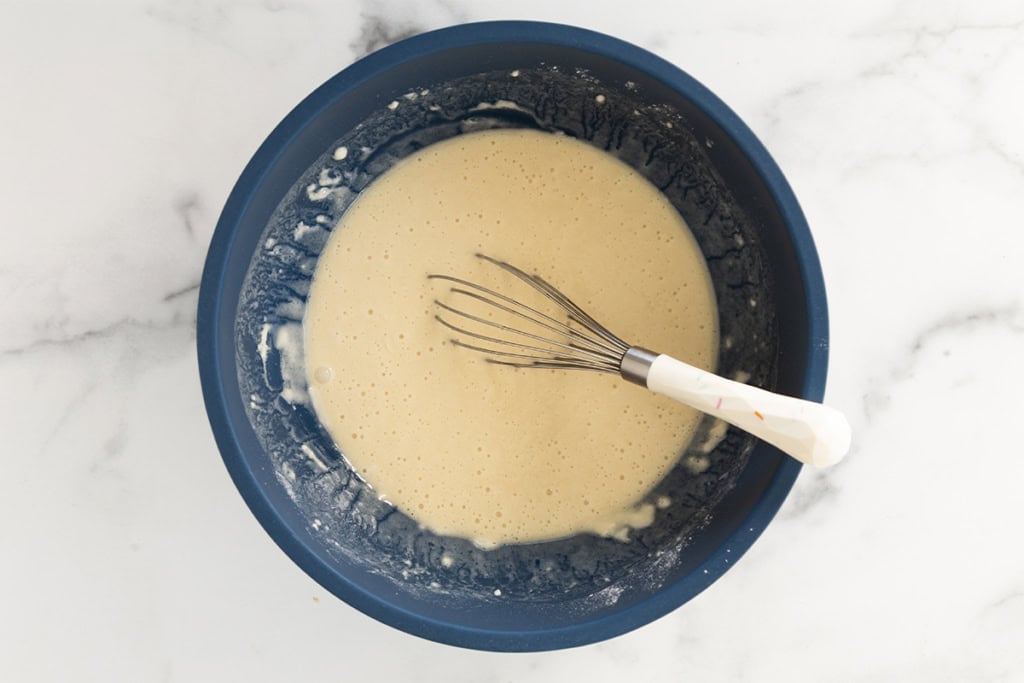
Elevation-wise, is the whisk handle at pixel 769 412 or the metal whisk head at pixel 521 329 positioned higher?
the metal whisk head at pixel 521 329

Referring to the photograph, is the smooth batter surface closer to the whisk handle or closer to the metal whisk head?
the metal whisk head

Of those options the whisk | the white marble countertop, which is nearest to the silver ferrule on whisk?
the whisk

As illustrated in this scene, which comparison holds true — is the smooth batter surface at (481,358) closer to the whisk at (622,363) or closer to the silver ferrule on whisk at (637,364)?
the whisk at (622,363)

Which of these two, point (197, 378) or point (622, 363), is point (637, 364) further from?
point (197, 378)

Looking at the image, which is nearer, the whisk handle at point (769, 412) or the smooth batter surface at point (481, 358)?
the whisk handle at point (769, 412)

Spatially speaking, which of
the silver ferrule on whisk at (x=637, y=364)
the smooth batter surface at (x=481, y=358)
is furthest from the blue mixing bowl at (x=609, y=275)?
the silver ferrule on whisk at (x=637, y=364)

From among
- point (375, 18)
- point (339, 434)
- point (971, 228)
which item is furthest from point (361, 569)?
point (971, 228)

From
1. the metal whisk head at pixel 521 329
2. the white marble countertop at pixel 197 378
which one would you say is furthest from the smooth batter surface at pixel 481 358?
the white marble countertop at pixel 197 378
